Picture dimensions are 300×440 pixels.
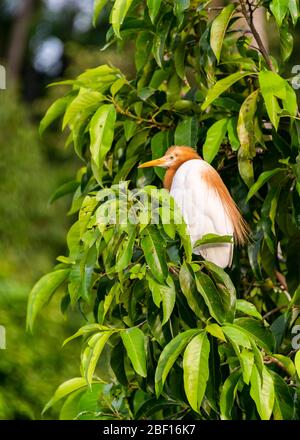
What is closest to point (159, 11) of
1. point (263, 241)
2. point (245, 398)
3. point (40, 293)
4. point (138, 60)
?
point (138, 60)

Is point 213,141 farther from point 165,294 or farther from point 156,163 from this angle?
point 165,294

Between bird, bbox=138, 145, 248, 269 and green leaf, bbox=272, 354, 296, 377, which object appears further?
bird, bbox=138, 145, 248, 269

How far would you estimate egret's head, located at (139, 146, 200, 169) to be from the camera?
1.88 metres

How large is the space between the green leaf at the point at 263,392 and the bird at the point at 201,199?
0.34 metres

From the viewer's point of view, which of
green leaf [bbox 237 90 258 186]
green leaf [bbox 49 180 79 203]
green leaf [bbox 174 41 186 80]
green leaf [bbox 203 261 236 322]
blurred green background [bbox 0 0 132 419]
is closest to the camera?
green leaf [bbox 203 261 236 322]

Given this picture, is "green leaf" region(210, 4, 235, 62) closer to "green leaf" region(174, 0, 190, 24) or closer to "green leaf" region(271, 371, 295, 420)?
"green leaf" region(174, 0, 190, 24)

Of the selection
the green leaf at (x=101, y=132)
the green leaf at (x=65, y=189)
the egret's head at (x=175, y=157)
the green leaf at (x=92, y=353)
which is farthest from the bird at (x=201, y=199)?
the green leaf at (x=65, y=189)

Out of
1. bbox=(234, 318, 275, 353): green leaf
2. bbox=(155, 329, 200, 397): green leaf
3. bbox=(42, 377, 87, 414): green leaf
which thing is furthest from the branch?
bbox=(42, 377, 87, 414): green leaf

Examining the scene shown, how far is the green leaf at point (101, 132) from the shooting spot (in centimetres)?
186

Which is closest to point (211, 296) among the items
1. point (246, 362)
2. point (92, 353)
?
point (246, 362)

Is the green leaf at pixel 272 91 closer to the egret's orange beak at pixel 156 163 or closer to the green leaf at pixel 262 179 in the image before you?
the green leaf at pixel 262 179

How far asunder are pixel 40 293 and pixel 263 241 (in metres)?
0.55

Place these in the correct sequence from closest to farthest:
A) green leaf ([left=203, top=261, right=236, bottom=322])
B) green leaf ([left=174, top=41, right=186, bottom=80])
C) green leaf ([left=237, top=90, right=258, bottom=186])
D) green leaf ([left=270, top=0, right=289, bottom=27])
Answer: green leaf ([left=203, top=261, right=236, bottom=322]), green leaf ([left=270, top=0, right=289, bottom=27]), green leaf ([left=237, top=90, right=258, bottom=186]), green leaf ([left=174, top=41, right=186, bottom=80])
